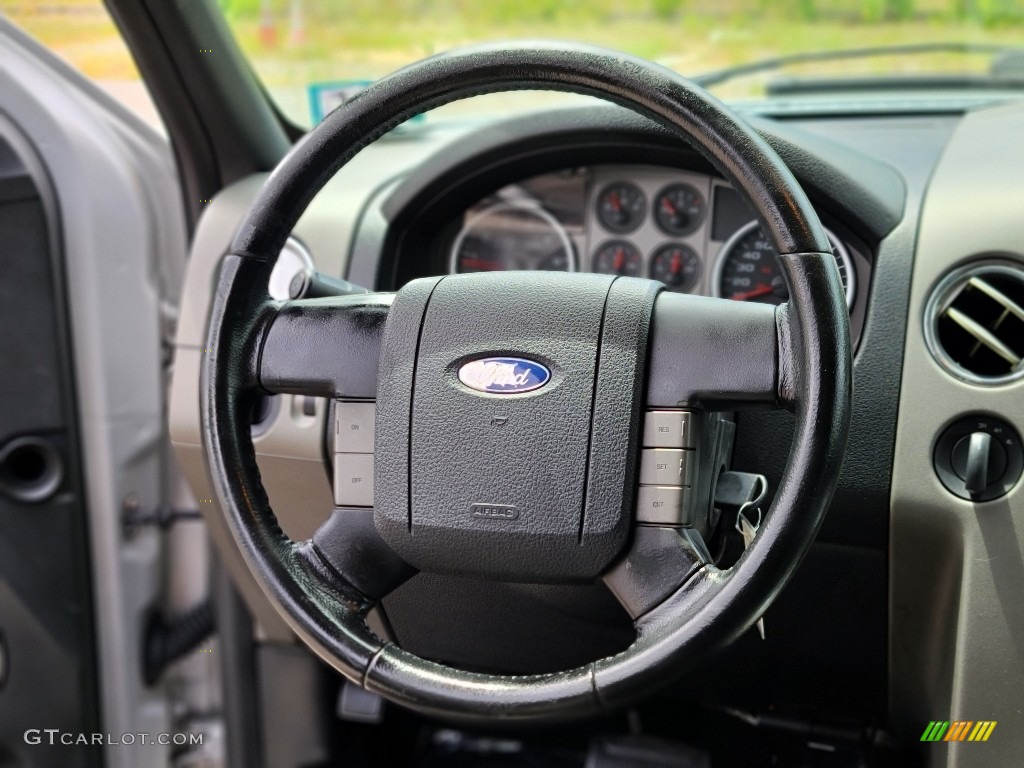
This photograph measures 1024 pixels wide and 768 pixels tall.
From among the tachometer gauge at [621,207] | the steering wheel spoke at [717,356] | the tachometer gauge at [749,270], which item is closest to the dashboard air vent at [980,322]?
the tachometer gauge at [749,270]

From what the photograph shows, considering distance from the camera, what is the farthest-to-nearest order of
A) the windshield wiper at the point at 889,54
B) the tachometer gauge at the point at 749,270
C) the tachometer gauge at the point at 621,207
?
1. the windshield wiper at the point at 889,54
2. the tachometer gauge at the point at 621,207
3. the tachometer gauge at the point at 749,270

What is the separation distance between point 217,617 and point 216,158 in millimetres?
746

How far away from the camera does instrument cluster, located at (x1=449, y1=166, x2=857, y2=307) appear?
4.11 feet

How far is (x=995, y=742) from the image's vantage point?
1.05 meters

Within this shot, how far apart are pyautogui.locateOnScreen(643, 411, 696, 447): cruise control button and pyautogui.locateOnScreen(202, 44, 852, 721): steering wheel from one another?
0.5 inches

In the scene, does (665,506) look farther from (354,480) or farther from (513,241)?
(513,241)

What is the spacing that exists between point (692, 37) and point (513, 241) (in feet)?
1.44

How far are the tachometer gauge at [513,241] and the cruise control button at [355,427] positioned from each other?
1.65ft

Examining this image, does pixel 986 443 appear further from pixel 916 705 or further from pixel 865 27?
pixel 865 27

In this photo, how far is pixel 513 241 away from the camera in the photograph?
1391 millimetres

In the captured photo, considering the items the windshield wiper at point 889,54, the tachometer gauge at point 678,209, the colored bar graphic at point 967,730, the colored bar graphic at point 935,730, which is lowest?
the colored bar graphic at point 935,730

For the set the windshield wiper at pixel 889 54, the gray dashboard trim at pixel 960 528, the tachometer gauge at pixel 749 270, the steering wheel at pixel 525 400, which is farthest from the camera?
the windshield wiper at pixel 889 54

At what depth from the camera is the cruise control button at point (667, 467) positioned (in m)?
0.83

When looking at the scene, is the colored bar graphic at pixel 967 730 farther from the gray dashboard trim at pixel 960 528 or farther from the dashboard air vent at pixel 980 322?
the dashboard air vent at pixel 980 322
